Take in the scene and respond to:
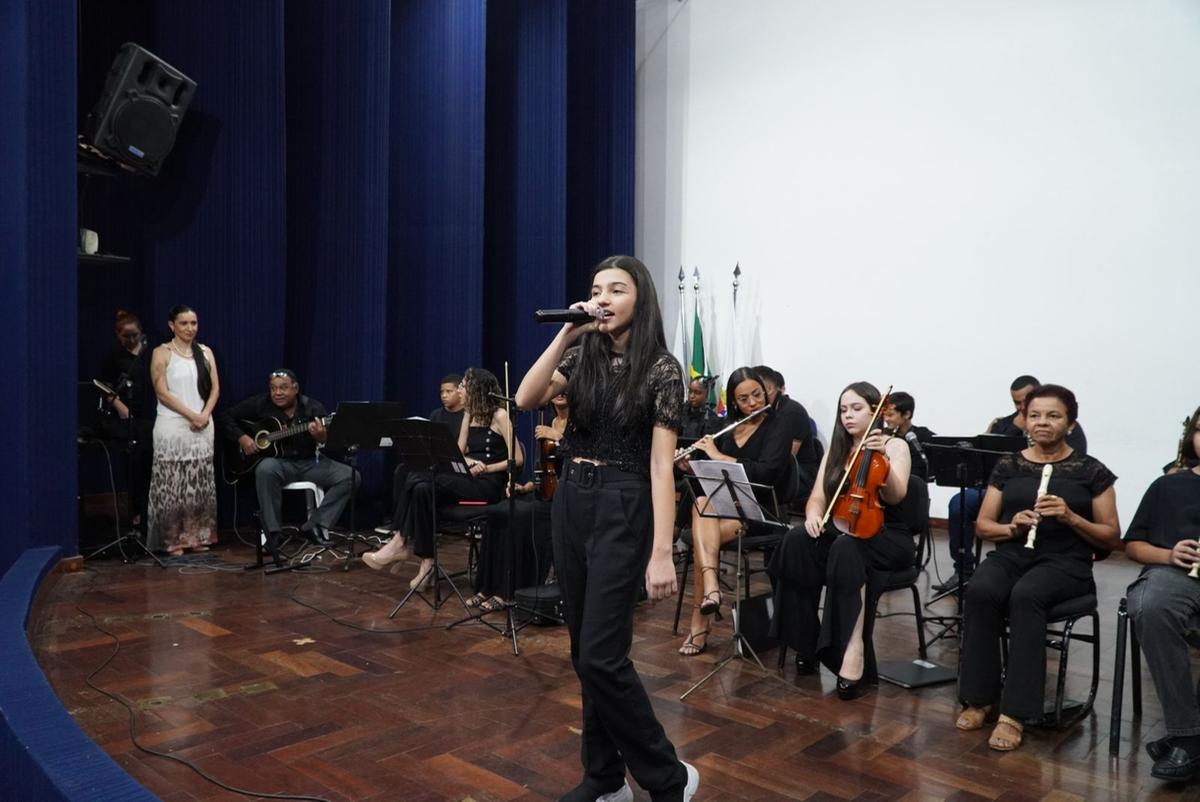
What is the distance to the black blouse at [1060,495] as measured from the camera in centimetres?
359

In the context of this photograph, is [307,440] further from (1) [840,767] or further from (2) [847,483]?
(1) [840,767]

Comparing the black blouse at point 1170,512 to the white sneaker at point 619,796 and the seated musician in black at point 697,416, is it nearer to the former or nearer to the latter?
the white sneaker at point 619,796

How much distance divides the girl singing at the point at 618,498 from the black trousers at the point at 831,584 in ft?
5.04

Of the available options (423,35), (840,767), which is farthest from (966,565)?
(423,35)

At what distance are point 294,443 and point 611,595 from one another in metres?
5.16

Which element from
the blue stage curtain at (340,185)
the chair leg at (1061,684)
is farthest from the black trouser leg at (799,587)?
the blue stage curtain at (340,185)

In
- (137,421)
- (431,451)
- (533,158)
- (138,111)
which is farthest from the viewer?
(533,158)

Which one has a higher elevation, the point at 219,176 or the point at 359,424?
the point at 219,176

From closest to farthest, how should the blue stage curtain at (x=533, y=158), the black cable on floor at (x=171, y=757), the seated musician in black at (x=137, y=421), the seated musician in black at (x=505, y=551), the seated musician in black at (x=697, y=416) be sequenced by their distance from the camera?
the black cable on floor at (x=171, y=757) → the seated musician in black at (x=505, y=551) → the seated musician in black at (x=137, y=421) → the seated musician in black at (x=697, y=416) → the blue stage curtain at (x=533, y=158)

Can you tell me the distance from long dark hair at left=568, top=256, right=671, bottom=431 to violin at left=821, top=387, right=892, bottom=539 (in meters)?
1.64

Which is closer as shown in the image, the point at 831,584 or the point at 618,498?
the point at 618,498

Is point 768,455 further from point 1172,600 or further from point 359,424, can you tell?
point 359,424

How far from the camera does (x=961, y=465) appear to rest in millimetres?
4367

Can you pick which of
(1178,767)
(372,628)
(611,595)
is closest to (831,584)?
(1178,767)
